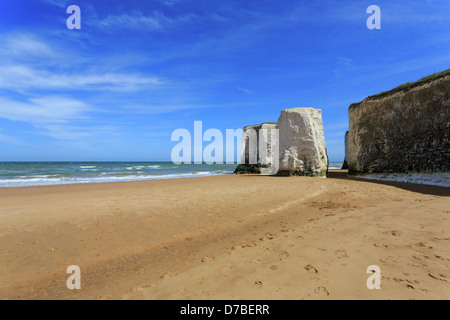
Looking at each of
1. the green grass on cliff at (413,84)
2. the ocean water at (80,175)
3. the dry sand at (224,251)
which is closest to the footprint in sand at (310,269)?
the dry sand at (224,251)

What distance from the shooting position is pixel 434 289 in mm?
2059

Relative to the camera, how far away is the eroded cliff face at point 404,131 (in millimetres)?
10078

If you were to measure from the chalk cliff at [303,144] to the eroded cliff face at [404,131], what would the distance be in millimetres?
2315

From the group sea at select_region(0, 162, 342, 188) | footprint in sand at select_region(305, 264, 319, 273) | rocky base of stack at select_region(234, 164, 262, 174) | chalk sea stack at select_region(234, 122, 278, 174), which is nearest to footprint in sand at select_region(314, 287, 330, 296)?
footprint in sand at select_region(305, 264, 319, 273)

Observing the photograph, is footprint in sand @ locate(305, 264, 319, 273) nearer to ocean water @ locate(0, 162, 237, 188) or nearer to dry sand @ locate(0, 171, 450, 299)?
dry sand @ locate(0, 171, 450, 299)

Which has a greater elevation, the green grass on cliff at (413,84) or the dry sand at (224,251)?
the green grass on cliff at (413,84)

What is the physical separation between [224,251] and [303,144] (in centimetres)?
1275

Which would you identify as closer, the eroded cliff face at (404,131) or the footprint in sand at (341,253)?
the footprint in sand at (341,253)

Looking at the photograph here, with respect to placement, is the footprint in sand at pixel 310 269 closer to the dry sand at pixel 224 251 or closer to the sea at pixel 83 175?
the dry sand at pixel 224 251

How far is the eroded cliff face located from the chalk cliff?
2315mm

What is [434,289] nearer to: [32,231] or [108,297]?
[108,297]

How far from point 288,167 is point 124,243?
501 inches

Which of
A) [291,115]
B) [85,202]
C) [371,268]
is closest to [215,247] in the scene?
[371,268]
